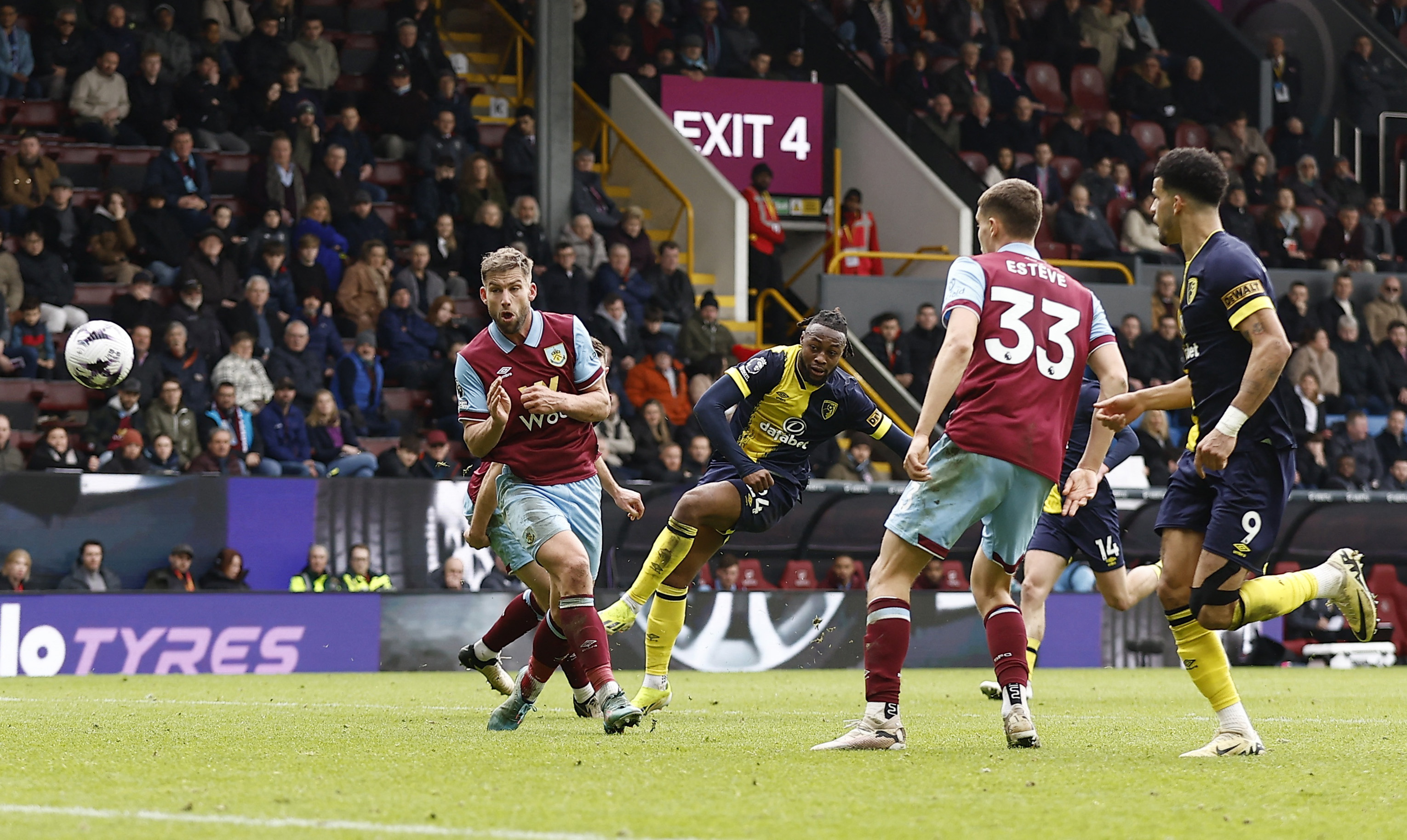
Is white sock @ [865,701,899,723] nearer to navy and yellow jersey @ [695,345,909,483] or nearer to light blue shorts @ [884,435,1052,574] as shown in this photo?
light blue shorts @ [884,435,1052,574]

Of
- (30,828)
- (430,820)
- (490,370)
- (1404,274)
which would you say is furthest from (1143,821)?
(1404,274)

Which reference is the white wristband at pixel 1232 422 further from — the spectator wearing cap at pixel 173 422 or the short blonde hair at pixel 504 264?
the spectator wearing cap at pixel 173 422

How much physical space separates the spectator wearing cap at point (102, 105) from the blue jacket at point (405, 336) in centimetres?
335

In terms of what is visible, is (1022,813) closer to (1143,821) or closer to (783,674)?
(1143,821)

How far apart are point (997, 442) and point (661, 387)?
37.8ft

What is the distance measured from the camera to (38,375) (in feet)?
52.1

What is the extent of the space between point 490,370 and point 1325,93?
76.0ft

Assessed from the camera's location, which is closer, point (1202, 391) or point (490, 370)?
point (1202, 391)

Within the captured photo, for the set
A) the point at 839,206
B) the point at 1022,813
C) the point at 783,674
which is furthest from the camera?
the point at 839,206

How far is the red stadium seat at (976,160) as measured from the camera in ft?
77.8

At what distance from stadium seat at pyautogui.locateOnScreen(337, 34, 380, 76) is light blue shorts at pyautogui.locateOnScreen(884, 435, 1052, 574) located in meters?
15.1

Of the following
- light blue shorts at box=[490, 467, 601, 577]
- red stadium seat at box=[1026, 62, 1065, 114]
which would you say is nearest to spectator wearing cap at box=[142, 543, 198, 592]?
light blue shorts at box=[490, 467, 601, 577]

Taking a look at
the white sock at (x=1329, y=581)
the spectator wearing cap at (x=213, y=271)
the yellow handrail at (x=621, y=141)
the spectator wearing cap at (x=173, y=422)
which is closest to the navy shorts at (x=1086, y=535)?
the white sock at (x=1329, y=581)

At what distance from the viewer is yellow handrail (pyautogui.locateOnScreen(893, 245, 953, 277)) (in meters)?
22.6
